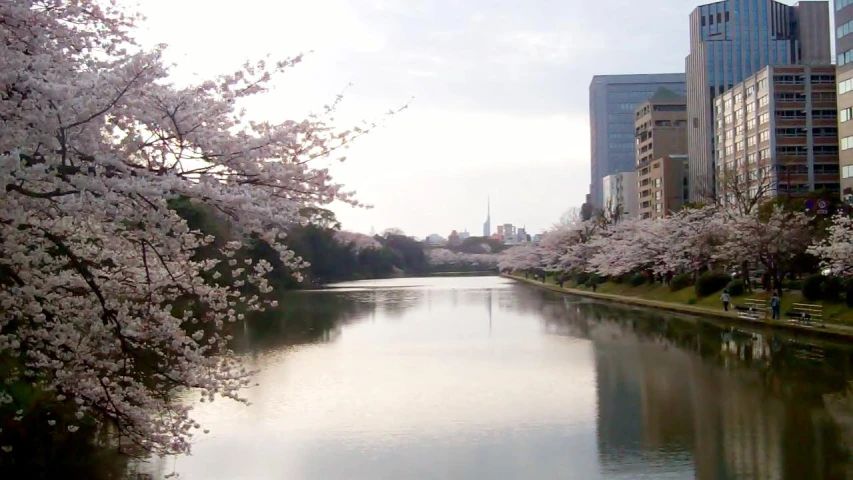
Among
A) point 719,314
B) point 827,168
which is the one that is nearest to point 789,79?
point 827,168

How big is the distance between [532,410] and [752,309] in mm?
15080

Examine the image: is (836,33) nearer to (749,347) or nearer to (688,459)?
(749,347)

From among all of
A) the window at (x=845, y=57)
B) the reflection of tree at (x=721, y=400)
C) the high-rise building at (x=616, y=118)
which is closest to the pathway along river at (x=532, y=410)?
the reflection of tree at (x=721, y=400)

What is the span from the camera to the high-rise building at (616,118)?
5007 inches

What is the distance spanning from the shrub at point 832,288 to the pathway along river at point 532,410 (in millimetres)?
2530

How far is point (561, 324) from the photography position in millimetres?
25125

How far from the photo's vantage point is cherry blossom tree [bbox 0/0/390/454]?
442 cm

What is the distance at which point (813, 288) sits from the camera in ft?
73.8

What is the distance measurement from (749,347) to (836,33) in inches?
1073

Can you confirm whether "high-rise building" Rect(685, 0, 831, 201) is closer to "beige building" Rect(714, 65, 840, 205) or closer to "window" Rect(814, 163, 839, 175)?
"beige building" Rect(714, 65, 840, 205)

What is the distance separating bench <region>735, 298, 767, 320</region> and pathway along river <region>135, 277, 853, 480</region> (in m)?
1.86

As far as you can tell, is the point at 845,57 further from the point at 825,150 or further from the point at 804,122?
the point at 825,150

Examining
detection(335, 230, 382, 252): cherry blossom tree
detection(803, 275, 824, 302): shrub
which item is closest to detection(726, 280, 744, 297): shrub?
detection(803, 275, 824, 302): shrub

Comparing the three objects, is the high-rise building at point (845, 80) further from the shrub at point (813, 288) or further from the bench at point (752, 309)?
the shrub at point (813, 288)
